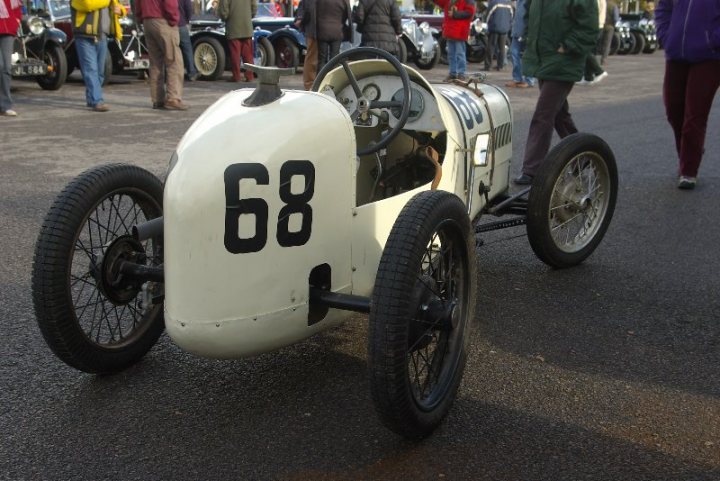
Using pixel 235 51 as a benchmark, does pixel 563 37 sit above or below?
above

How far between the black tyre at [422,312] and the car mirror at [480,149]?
3.25ft

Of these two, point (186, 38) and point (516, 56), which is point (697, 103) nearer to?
point (516, 56)

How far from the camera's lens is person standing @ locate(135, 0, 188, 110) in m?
10.8

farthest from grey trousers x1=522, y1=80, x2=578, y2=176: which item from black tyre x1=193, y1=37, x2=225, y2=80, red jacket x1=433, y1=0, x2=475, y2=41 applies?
black tyre x1=193, y1=37, x2=225, y2=80

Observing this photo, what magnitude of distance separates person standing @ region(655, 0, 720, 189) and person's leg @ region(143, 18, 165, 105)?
654 centimetres

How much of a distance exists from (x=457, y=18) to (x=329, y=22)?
3208 mm

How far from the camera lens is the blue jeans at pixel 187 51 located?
1479cm

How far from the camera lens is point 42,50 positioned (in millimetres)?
13008

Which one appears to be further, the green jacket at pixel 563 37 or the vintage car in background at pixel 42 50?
the vintage car in background at pixel 42 50

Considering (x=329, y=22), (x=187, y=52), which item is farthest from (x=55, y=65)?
(x=329, y=22)

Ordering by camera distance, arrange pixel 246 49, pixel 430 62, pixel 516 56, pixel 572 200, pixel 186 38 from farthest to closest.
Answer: pixel 430 62
pixel 516 56
pixel 186 38
pixel 246 49
pixel 572 200

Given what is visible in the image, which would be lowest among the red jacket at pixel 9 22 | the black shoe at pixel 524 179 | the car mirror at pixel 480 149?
the black shoe at pixel 524 179

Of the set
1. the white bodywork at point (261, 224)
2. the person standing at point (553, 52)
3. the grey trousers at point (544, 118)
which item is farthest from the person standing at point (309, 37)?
the white bodywork at point (261, 224)

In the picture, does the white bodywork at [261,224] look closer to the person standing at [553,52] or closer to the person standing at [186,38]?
the person standing at [553,52]
